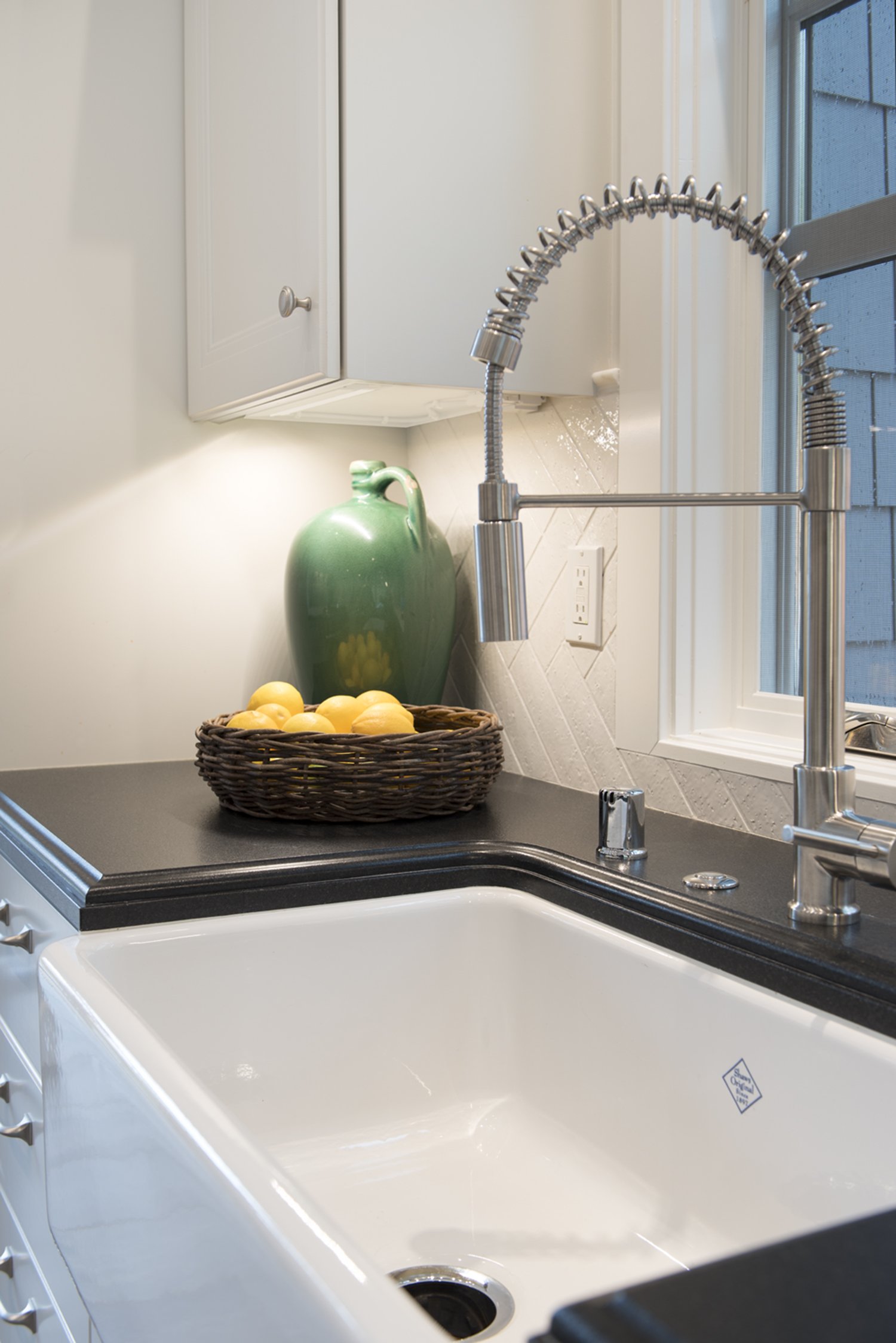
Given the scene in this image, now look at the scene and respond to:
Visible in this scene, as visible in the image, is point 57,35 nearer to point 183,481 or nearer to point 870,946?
point 183,481

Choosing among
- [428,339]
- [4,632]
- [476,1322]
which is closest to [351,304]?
[428,339]

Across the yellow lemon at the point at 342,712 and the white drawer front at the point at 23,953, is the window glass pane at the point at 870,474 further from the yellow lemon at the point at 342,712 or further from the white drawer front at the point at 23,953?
the white drawer front at the point at 23,953

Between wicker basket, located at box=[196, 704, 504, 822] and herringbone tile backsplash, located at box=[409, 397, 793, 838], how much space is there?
226 millimetres

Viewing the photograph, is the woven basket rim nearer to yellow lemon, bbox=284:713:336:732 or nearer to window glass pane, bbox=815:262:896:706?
yellow lemon, bbox=284:713:336:732

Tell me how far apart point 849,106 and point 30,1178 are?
1403mm

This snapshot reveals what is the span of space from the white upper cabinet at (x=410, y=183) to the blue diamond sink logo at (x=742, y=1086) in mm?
844

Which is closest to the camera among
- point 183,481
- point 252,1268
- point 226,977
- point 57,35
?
point 252,1268

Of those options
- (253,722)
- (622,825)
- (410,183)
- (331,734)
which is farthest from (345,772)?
(410,183)

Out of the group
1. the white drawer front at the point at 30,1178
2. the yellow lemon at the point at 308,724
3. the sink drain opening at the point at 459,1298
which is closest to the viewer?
the sink drain opening at the point at 459,1298

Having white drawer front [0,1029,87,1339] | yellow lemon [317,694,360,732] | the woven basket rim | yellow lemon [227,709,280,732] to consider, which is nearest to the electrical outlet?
the woven basket rim

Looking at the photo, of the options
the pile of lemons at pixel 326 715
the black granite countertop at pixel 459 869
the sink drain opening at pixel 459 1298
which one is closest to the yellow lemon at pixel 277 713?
the pile of lemons at pixel 326 715

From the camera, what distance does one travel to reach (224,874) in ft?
3.60

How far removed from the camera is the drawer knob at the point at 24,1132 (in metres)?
1.20

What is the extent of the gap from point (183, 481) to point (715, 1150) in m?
1.27
